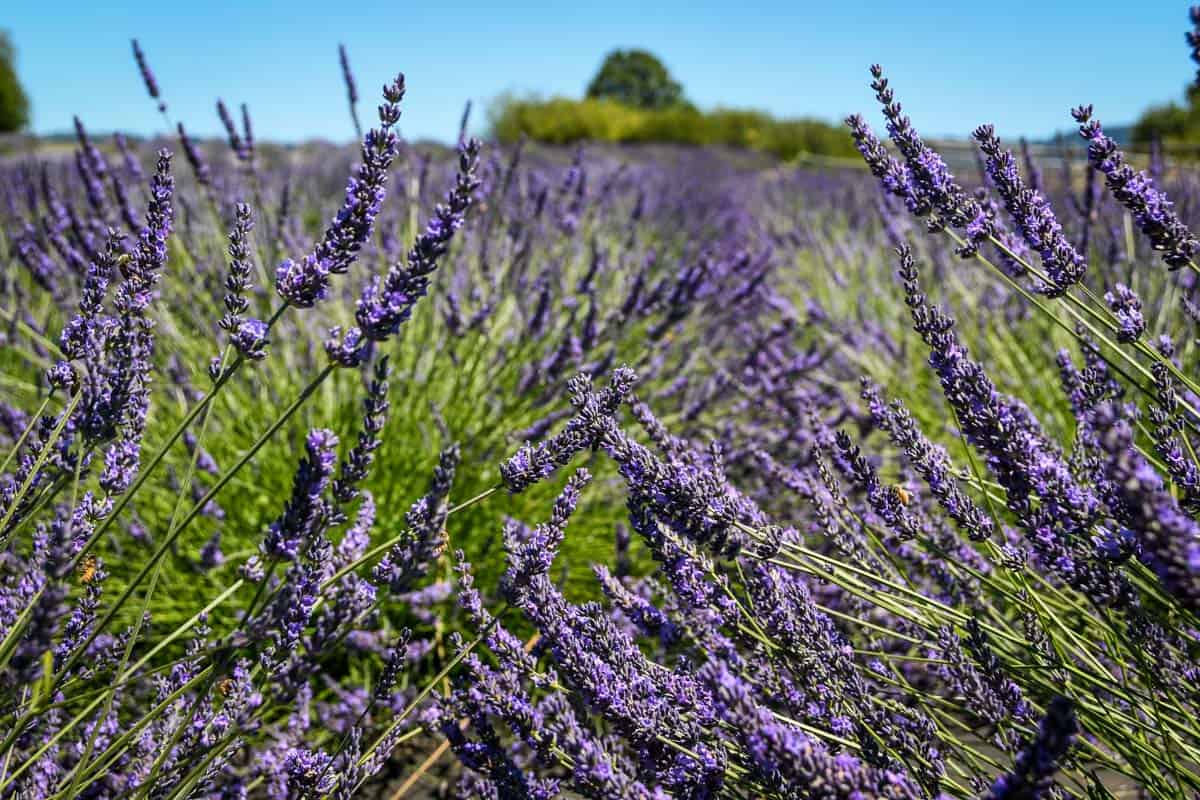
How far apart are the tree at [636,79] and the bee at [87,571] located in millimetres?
50673

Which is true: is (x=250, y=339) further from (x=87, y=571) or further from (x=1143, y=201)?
(x=1143, y=201)

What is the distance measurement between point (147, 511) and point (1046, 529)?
7.87 ft

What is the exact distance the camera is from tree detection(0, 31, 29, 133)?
121 ft

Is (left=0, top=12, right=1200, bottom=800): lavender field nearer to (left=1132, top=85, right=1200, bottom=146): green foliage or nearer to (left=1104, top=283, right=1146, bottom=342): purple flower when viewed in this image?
(left=1104, top=283, right=1146, bottom=342): purple flower

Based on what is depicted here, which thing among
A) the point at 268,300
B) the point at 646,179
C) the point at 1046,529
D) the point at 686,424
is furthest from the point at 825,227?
the point at 1046,529

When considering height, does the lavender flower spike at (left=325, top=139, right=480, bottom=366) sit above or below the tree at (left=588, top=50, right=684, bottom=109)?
below

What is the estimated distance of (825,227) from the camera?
866 centimetres

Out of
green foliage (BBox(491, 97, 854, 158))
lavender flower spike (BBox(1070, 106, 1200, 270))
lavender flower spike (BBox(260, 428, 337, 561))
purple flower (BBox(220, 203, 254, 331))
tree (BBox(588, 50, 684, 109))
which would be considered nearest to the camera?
lavender flower spike (BBox(260, 428, 337, 561))

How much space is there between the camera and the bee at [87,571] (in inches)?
47.4

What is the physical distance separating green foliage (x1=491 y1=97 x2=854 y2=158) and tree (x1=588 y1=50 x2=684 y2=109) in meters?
22.6

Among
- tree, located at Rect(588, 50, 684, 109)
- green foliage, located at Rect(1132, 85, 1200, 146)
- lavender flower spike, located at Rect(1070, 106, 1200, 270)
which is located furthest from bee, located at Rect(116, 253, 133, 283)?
tree, located at Rect(588, 50, 684, 109)

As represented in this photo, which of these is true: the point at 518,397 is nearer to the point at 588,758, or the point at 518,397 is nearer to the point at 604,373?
the point at 604,373

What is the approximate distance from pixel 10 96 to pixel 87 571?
1772 inches

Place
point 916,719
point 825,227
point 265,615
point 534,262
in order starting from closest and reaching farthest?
point 265,615, point 916,719, point 534,262, point 825,227
